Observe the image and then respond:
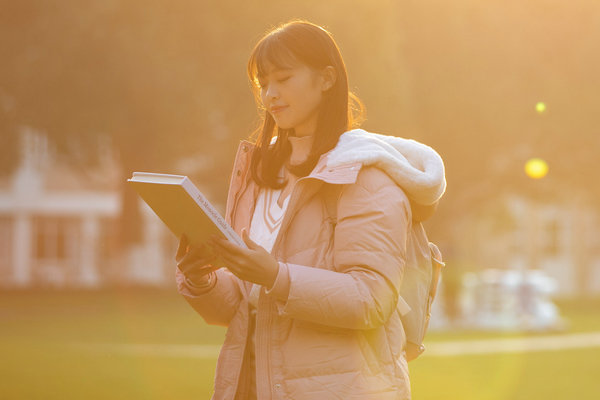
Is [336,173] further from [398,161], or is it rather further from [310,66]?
[310,66]

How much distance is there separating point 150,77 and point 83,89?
1.29m

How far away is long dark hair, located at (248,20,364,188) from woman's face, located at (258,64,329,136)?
0.02m

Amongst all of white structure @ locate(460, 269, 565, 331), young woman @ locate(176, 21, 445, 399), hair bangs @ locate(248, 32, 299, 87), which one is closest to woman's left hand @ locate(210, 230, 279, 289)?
young woman @ locate(176, 21, 445, 399)

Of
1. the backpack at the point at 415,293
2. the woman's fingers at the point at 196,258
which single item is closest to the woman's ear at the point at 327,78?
the backpack at the point at 415,293

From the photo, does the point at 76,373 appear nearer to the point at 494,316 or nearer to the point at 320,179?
the point at 320,179

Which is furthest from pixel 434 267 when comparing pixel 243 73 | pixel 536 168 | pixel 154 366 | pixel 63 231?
pixel 63 231

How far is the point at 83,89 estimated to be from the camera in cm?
1669

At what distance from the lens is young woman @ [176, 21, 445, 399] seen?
7.66ft

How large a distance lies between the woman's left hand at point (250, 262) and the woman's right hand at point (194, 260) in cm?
18

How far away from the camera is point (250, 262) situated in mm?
2297

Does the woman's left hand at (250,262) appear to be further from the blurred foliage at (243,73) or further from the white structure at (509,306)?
the white structure at (509,306)

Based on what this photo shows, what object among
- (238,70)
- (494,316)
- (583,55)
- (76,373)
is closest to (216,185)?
(238,70)

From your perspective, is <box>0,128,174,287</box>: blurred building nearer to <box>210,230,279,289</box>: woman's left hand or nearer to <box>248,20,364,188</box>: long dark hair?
<box>248,20,364,188</box>: long dark hair

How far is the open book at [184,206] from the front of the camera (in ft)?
7.57
